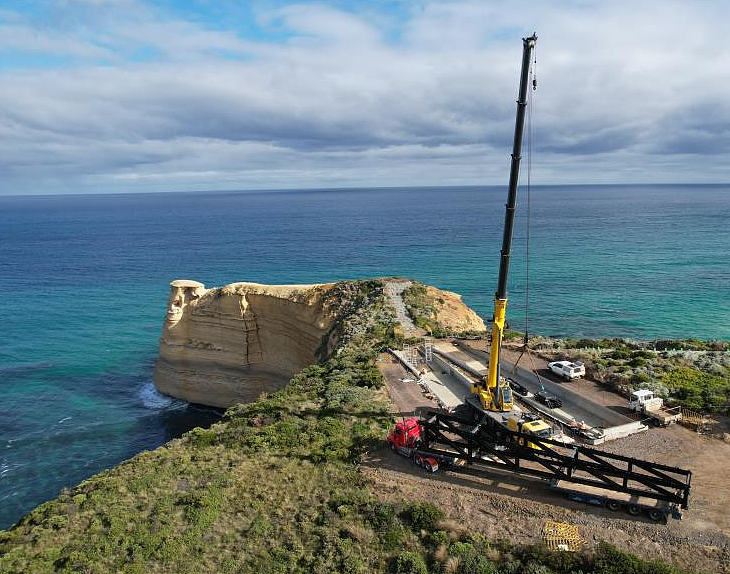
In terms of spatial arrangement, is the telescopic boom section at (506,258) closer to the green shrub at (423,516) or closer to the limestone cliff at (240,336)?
the green shrub at (423,516)

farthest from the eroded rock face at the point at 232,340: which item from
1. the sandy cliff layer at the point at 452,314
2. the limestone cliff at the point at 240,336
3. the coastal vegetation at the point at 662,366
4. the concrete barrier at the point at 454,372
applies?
the coastal vegetation at the point at 662,366

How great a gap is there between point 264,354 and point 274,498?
107ft

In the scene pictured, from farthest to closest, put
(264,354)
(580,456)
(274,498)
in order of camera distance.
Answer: (264,354)
(580,456)
(274,498)

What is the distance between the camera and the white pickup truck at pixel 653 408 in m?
21.4

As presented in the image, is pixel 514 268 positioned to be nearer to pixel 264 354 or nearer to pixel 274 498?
pixel 264 354

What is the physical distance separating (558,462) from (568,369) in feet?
36.3

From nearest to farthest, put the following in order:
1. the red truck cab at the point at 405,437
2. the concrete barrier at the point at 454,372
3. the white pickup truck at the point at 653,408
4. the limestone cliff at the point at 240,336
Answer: the red truck cab at the point at 405,437 → the white pickup truck at the point at 653,408 → the concrete barrier at the point at 454,372 → the limestone cliff at the point at 240,336

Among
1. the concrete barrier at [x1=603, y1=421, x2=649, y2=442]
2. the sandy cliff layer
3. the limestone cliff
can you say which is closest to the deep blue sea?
the limestone cliff

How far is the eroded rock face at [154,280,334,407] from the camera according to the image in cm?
4738

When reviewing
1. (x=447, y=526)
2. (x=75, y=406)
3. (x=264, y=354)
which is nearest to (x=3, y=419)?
(x=75, y=406)

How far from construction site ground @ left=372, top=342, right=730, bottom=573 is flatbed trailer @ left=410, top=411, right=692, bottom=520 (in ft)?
1.25

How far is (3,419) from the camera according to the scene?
44.0m

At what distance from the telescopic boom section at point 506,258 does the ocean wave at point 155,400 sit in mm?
37474

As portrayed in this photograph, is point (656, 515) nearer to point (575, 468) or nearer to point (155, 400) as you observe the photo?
point (575, 468)
